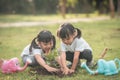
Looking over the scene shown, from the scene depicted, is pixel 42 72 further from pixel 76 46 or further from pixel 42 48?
pixel 76 46

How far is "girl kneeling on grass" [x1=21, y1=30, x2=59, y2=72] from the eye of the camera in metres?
5.84

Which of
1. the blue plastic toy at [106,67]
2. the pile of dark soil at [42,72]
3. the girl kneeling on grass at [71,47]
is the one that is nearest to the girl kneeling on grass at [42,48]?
the pile of dark soil at [42,72]

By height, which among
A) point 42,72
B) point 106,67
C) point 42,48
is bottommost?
point 42,72

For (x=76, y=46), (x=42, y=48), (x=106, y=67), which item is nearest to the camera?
(x=106, y=67)

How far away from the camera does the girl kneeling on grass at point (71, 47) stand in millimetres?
5662

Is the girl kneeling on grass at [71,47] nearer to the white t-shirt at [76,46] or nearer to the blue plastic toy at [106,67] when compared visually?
the white t-shirt at [76,46]

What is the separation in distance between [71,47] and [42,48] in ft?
1.66

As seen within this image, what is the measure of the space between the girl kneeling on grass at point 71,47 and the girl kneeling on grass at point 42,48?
0.19 meters

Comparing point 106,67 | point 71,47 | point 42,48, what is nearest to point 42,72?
point 42,48

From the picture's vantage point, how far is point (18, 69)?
612 centimetres

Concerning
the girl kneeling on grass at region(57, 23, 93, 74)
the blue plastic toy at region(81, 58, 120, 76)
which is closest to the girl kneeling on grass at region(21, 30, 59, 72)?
the girl kneeling on grass at region(57, 23, 93, 74)

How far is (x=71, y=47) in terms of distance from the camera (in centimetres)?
603

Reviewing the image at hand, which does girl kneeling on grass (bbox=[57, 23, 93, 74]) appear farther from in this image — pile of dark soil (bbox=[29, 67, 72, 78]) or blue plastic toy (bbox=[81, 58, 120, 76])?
blue plastic toy (bbox=[81, 58, 120, 76])

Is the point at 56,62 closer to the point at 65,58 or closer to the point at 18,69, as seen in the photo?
the point at 65,58
